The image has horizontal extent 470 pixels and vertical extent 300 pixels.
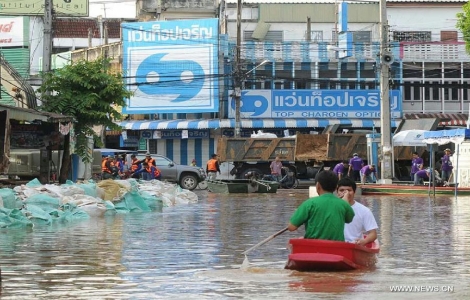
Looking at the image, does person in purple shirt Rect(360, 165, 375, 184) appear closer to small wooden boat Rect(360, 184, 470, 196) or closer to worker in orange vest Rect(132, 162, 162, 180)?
small wooden boat Rect(360, 184, 470, 196)

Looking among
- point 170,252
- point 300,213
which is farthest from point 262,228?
point 300,213

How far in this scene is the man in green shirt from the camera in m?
11.8

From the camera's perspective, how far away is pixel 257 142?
156 feet

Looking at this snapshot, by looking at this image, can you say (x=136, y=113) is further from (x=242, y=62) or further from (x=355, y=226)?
(x=355, y=226)

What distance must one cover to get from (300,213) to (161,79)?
4799 centimetres

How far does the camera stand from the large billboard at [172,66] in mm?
58562

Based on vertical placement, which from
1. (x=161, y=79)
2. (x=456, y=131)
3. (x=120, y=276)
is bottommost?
(x=120, y=276)

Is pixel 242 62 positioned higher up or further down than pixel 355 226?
higher up

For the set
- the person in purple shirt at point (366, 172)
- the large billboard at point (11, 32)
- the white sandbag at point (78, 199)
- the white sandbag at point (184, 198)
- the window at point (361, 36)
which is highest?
the large billboard at point (11, 32)

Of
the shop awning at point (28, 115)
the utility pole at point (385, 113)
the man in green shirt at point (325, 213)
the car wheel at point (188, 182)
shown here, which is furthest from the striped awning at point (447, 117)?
the man in green shirt at point (325, 213)

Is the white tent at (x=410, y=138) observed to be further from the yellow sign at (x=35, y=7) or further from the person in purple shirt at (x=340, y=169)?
the yellow sign at (x=35, y=7)

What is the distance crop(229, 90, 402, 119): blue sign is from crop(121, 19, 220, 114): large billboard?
1905 mm

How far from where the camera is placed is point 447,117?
60.3m

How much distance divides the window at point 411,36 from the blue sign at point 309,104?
7.15 meters
